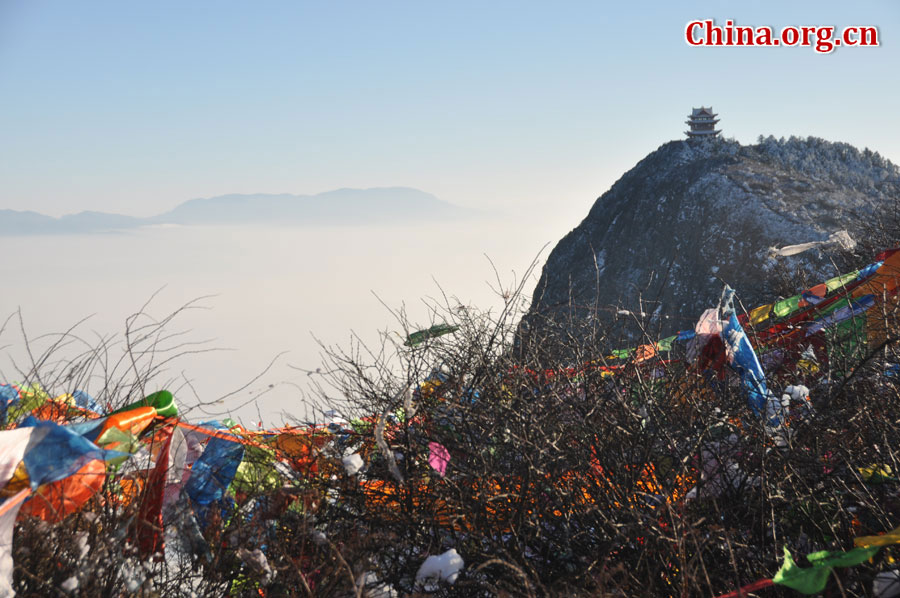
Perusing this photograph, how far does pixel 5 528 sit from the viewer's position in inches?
110

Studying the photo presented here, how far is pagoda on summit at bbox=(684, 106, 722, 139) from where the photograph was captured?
44719 millimetres

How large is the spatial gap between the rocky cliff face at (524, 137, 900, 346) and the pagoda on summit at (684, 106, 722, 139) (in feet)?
4.81

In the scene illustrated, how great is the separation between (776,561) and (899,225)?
12.5m

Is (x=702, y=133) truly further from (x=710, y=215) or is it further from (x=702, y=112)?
(x=710, y=215)

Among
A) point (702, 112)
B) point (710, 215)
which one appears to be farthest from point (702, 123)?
point (710, 215)

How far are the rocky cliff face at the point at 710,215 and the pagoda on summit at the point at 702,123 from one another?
147cm

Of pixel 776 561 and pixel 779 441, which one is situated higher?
pixel 779 441

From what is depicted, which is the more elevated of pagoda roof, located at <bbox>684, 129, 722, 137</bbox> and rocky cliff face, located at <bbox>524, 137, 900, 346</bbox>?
pagoda roof, located at <bbox>684, 129, 722, 137</bbox>

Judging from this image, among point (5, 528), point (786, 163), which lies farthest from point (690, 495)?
point (786, 163)

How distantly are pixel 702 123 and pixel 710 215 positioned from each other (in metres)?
11.9

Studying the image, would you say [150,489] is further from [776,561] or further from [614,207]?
[614,207]

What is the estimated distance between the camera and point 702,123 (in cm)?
4497

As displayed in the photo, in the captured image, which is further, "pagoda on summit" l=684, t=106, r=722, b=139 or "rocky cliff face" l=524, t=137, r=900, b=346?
"pagoda on summit" l=684, t=106, r=722, b=139

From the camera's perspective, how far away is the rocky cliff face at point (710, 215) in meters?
30.5
